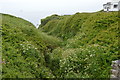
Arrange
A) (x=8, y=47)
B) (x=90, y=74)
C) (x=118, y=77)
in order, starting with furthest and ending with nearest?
(x=8, y=47) → (x=90, y=74) → (x=118, y=77)

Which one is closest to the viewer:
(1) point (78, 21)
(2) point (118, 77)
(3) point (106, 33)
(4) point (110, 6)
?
(2) point (118, 77)

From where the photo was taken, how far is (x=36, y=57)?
10711 millimetres

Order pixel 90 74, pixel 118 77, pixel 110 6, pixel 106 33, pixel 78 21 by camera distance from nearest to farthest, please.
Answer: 1. pixel 118 77
2. pixel 90 74
3. pixel 106 33
4. pixel 78 21
5. pixel 110 6

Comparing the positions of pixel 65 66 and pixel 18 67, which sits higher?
pixel 18 67

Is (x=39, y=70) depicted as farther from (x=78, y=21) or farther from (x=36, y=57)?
(x=78, y=21)

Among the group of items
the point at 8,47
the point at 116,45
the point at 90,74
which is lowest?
the point at 90,74

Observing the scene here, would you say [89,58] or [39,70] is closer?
[39,70]

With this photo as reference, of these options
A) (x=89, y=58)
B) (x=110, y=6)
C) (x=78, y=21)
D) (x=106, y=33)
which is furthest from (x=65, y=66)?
(x=110, y=6)

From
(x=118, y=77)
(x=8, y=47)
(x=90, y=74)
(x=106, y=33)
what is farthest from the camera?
(x=106, y=33)

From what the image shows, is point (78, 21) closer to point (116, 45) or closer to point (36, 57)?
point (116, 45)

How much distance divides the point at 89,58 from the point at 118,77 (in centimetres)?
243

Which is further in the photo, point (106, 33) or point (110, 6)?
point (110, 6)

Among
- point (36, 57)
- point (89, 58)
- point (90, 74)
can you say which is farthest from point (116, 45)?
point (36, 57)

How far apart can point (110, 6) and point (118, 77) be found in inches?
1310
